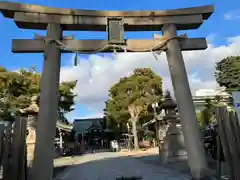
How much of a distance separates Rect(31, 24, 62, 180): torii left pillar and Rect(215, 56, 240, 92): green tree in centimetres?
2594

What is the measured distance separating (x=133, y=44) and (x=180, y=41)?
1435 millimetres

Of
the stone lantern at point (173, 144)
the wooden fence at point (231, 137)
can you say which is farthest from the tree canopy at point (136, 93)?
the wooden fence at point (231, 137)

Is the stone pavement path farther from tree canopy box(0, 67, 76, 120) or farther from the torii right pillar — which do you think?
tree canopy box(0, 67, 76, 120)

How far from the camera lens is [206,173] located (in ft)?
20.2

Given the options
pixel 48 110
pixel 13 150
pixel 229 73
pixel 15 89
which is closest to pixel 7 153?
pixel 13 150

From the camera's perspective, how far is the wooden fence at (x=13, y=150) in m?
4.67

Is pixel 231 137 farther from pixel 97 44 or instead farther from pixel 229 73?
pixel 229 73

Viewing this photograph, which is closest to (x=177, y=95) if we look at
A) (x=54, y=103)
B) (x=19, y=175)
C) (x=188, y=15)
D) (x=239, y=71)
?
(x=188, y=15)

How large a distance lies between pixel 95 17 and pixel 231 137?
15.9 ft

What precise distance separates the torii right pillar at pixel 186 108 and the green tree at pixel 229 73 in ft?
78.2

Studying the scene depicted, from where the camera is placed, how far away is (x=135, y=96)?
32.7 m

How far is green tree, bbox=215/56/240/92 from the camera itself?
29269 millimetres

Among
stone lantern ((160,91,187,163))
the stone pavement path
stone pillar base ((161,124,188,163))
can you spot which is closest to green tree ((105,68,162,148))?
stone lantern ((160,91,187,163))

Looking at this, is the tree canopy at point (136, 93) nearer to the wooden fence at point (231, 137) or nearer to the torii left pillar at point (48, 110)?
the torii left pillar at point (48, 110)
